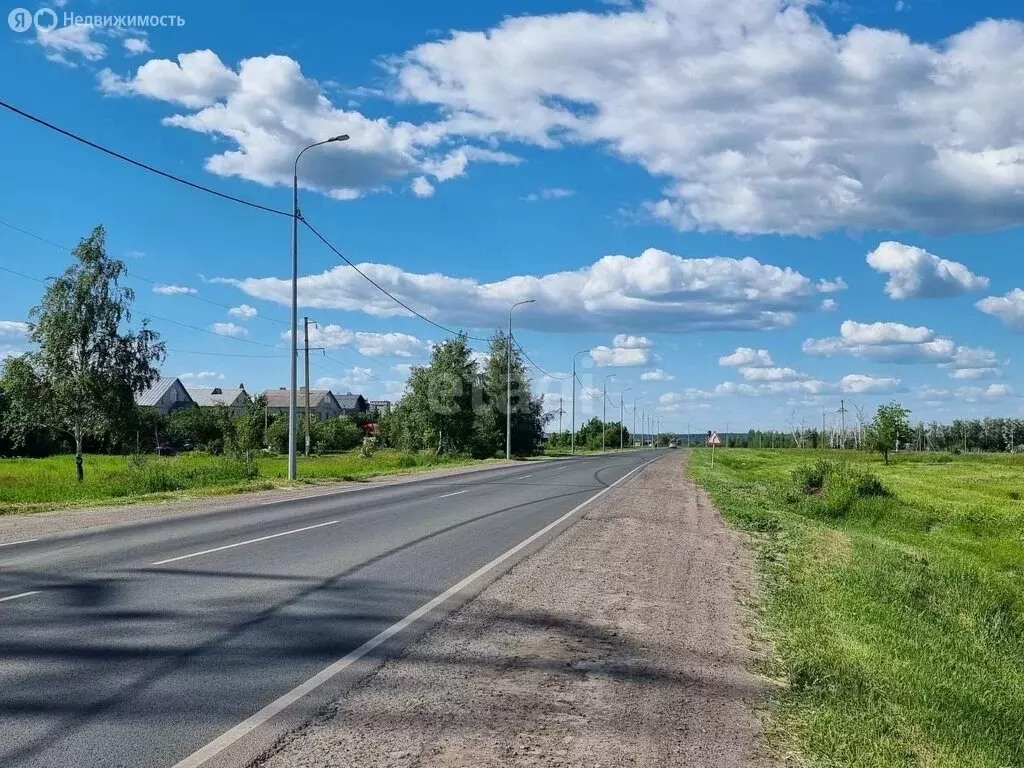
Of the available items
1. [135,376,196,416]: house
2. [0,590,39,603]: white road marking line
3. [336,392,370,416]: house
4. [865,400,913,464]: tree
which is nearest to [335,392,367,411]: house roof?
[336,392,370,416]: house

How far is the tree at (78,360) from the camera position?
30.9m

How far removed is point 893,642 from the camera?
316 inches

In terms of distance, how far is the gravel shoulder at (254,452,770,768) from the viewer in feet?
15.6

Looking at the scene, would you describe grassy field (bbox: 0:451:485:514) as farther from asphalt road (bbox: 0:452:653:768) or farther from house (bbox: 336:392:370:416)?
house (bbox: 336:392:370:416)

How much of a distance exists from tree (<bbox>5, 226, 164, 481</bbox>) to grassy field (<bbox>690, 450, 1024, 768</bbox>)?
23800 millimetres

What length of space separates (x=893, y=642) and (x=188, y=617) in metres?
6.70

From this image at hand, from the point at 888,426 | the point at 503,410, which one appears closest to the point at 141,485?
the point at 503,410

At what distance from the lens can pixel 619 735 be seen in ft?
16.7

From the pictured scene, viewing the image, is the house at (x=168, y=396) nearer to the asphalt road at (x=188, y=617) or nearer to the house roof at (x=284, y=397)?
the house roof at (x=284, y=397)

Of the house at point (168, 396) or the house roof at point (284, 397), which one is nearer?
the house at point (168, 396)

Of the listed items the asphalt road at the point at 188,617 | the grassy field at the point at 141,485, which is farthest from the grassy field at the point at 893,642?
the grassy field at the point at 141,485

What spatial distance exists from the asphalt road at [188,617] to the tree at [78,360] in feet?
59.3

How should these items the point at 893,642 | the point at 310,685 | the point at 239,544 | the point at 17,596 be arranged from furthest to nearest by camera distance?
the point at 239,544 < the point at 17,596 < the point at 893,642 < the point at 310,685

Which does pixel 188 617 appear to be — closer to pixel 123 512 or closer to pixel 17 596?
pixel 17 596
